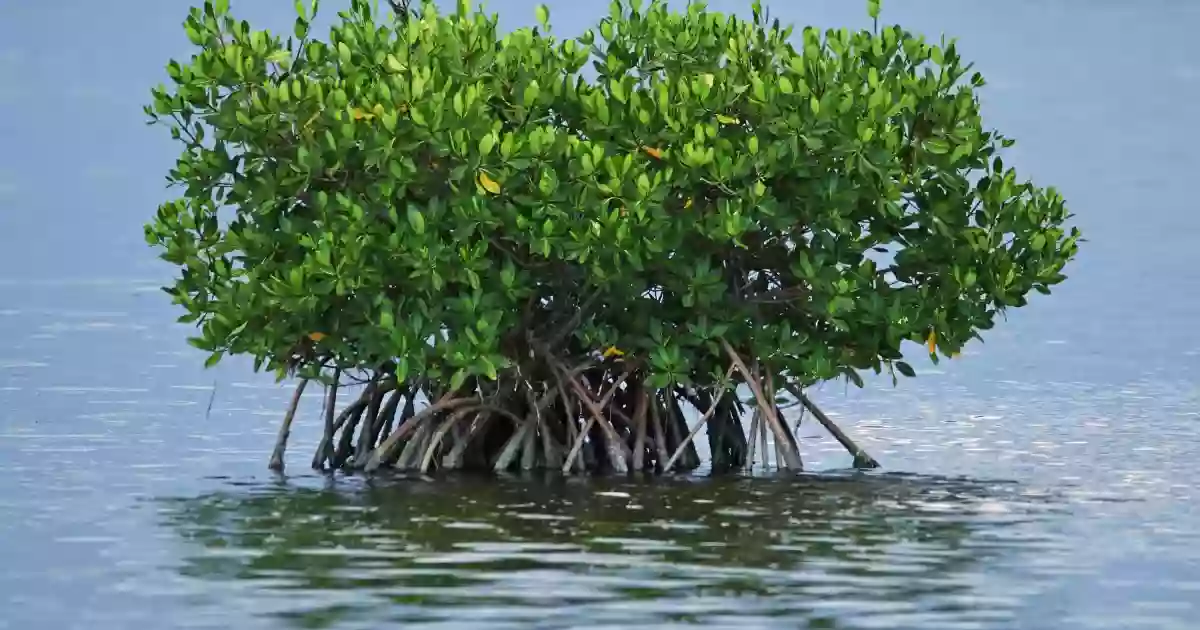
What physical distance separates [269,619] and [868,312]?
10235mm

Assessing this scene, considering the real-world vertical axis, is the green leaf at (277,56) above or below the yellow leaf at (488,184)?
above

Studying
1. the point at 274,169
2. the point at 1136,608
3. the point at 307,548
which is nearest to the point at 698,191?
the point at 274,169

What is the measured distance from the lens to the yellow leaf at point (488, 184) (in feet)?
108

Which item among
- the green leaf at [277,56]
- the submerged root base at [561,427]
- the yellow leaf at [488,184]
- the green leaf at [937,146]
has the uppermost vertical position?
the green leaf at [277,56]

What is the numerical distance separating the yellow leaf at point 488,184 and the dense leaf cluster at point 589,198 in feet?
0.09

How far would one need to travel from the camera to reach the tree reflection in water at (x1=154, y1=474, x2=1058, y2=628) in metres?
26.3

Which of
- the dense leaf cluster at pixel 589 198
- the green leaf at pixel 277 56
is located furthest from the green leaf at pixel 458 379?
the green leaf at pixel 277 56

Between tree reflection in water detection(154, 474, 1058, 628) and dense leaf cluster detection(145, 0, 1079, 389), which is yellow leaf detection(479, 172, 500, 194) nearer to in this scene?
dense leaf cluster detection(145, 0, 1079, 389)

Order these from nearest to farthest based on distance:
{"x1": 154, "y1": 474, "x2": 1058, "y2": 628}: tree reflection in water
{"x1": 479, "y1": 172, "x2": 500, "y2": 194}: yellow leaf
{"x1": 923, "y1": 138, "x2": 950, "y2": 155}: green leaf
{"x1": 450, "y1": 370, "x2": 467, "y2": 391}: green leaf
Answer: {"x1": 154, "y1": 474, "x2": 1058, "y2": 628}: tree reflection in water, {"x1": 479, "y1": 172, "x2": 500, "y2": 194}: yellow leaf, {"x1": 450, "y1": 370, "x2": 467, "y2": 391}: green leaf, {"x1": 923, "y1": 138, "x2": 950, "y2": 155}: green leaf

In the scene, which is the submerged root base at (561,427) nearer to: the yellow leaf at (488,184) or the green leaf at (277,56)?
the yellow leaf at (488,184)

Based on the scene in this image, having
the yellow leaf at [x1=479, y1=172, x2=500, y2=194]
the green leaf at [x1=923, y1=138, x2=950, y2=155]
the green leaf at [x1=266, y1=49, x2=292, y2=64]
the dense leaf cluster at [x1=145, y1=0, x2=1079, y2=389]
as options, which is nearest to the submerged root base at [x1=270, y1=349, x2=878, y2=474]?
the dense leaf cluster at [x1=145, y1=0, x2=1079, y2=389]

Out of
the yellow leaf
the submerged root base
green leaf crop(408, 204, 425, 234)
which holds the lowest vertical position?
the submerged root base

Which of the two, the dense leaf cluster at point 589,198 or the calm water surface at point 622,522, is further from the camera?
the dense leaf cluster at point 589,198

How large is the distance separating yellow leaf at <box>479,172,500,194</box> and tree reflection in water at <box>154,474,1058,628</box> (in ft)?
9.41
